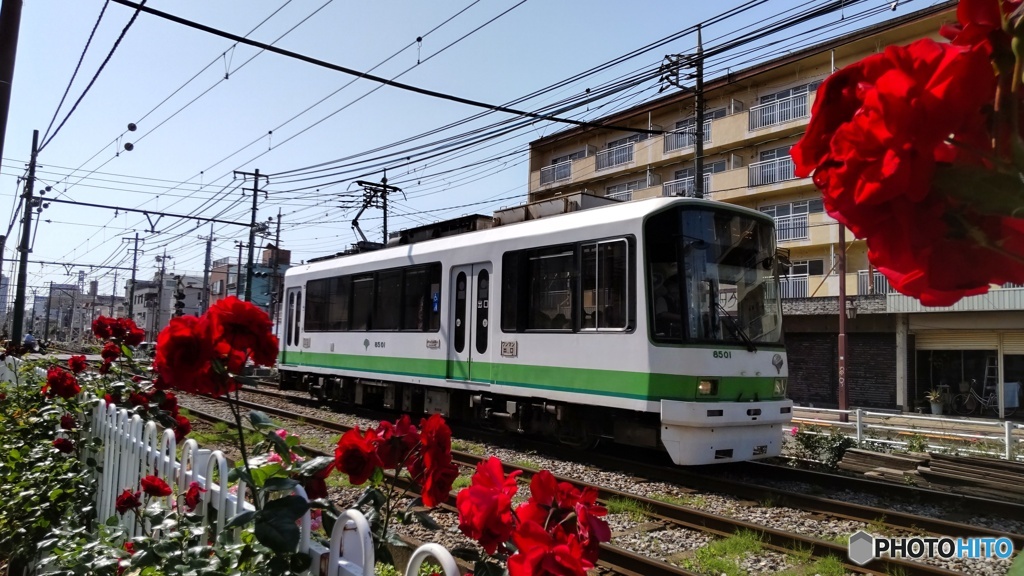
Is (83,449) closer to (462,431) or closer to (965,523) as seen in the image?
(462,431)

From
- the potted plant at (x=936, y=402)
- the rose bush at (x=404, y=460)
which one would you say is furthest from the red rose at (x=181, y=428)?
the potted plant at (x=936, y=402)

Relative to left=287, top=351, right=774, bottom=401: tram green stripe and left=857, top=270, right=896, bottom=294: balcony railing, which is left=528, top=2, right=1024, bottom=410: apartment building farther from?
left=287, top=351, right=774, bottom=401: tram green stripe

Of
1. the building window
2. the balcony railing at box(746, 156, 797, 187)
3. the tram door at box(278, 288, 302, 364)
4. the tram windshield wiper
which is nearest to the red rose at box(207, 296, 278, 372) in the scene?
the tram windshield wiper

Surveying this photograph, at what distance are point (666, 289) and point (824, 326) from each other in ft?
63.5

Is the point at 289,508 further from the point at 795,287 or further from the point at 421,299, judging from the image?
the point at 795,287

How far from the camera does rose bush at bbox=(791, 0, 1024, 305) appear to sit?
0.71 m

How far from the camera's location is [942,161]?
72 cm


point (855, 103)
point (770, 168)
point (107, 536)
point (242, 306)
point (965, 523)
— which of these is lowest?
point (965, 523)

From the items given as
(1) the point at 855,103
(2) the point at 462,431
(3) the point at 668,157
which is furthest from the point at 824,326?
(1) the point at 855,103

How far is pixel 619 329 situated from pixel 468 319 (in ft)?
9.85

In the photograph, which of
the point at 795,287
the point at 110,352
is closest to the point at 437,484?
the point at 110,352

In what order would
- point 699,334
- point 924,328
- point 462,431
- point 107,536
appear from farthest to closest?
point 924,328 < point 462,431 < point 699,334 < point 107,536

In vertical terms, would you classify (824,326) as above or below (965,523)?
above

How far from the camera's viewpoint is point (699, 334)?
8008 millimetres
